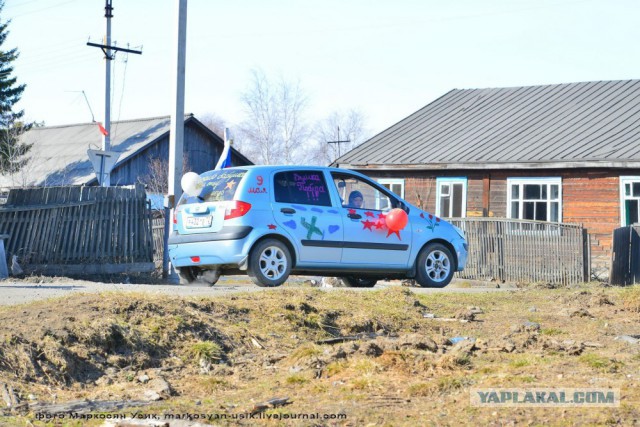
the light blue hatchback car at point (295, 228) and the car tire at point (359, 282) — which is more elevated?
the light blue hatchback car at point (295, 228)

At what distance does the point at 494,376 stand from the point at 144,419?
2.36 metres

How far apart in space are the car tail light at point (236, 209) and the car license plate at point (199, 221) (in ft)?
1.07

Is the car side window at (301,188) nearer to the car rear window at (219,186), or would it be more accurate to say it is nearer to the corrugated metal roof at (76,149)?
the car rear window at (219,186)

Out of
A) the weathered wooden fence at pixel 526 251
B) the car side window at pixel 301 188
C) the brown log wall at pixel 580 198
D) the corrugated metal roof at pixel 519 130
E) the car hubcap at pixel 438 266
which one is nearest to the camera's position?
the car side window at pixel 301 188

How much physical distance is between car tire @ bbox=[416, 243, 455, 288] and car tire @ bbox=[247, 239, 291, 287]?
2.35 meters

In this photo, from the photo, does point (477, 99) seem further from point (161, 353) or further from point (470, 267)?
point (161, 353)

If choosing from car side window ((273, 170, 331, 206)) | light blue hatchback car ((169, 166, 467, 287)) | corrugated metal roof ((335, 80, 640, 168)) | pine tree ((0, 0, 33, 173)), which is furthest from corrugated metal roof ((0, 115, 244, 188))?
car side window ((273, 170, 331, 206))

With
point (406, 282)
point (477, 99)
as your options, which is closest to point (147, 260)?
point (406, 282)

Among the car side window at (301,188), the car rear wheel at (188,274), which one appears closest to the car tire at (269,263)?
the car side window at (301,188)

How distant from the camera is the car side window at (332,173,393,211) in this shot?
13.0 metres

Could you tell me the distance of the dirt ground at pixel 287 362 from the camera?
17.3 feet

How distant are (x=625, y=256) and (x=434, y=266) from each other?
842cm

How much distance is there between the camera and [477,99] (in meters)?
32.8

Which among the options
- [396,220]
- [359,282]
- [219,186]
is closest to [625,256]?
[359,282]
